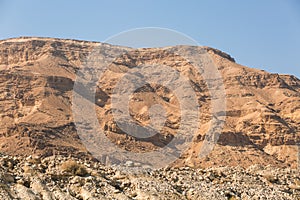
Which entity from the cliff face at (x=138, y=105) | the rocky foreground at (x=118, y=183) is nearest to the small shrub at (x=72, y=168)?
the rocky foreground at (x=118, y=183)

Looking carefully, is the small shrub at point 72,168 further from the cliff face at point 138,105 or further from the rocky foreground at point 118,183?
the cliff face at point 138,105

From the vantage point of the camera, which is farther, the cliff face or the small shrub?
the cliff face

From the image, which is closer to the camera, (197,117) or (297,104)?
(197,117)

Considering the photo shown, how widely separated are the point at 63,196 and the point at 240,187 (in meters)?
9.09

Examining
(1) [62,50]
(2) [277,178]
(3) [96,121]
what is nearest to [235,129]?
(3) [96,121]

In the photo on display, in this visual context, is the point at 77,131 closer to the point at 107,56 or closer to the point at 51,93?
the point at 51,93

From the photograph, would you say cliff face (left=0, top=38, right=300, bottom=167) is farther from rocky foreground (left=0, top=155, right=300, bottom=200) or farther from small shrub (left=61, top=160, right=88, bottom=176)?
small shrub (left=61, top=160, right=88, bottom=176)

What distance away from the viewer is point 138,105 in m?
113

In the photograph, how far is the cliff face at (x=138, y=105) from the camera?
87.7 meters

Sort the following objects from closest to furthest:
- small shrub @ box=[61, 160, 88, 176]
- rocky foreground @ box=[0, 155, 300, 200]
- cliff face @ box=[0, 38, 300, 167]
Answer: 1. rocky foreground @ box=[0, 155, 300, 200]
2. small shrub @ box=[61, 160, 88, 176]
3. cliff face @ box=[0, 38, 300, 167]

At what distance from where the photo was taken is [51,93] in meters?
108

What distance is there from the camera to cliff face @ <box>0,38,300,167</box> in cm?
8769

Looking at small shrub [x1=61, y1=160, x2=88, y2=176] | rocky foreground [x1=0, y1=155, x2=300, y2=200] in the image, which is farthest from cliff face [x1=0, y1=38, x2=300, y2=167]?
small shrub [x1=61, y1=160, x2=88, y2=176]

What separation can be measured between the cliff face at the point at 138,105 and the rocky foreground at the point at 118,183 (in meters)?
53.2
